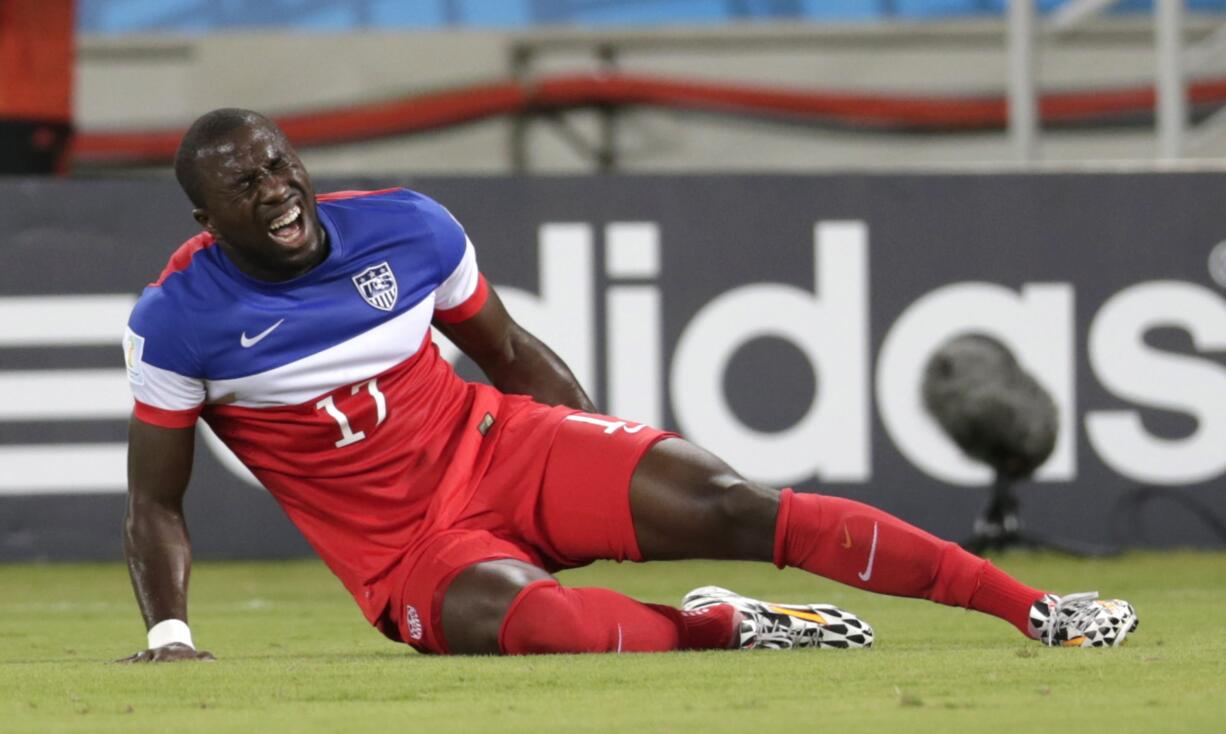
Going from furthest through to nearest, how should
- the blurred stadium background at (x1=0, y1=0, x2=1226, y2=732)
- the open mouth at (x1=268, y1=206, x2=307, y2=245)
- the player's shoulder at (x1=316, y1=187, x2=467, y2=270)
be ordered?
the blurred stadium background at (x1=0, y1=0, x2=1226, y2=732)
the player's shoulder at (x1=316, y1=187, x2=467, y2=270)
the open mouth at (x1=268, y1=206, x2=307, y2=245)

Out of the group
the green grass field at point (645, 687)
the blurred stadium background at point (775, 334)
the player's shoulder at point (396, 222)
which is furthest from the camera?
the blurred stadium background at point (775, 334)

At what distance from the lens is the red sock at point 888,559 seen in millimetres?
4199

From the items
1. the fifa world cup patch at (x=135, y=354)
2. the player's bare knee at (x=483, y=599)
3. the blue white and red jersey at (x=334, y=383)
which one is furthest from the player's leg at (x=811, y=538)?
the fifa world cup patch at (x=135, y=354)

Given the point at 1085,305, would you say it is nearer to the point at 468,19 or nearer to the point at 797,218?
the point at 797,218

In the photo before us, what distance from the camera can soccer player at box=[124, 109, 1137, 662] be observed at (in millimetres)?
4246

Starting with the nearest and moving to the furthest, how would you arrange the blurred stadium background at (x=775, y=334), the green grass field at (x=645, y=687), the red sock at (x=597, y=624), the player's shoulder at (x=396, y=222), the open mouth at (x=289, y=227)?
the green grass field at (x=645, y=687) < the red sock at (x=597, y=624) < the open mouth at (x=289, y=227) < the player's shoulder at (x=396, y=222) < the blurred stadium background at (x=775, y=334)

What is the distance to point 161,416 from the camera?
4324 mm

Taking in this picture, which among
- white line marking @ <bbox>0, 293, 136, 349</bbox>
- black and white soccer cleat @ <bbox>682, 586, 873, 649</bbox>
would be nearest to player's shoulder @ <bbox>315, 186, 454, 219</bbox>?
black and white soccer cleat @ <bbox>682, 586, 873, 649</bbox>

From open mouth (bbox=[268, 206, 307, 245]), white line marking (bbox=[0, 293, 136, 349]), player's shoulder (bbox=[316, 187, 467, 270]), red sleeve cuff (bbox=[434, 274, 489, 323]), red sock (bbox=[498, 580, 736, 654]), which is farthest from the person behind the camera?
white line marking (bbox=[0, 293, 136, 349])

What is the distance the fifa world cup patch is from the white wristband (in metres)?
0.52

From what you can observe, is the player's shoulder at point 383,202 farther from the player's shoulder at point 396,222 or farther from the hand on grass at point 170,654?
the hand on grass at point 170,654

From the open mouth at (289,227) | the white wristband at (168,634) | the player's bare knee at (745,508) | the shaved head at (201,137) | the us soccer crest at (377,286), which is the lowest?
the white wristband at (168,634)

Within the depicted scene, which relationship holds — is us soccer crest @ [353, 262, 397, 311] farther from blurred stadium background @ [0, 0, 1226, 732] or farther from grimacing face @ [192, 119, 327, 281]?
blurred stadium background @ [0, 0, 1226, 732]

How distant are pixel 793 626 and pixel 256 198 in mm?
1519
